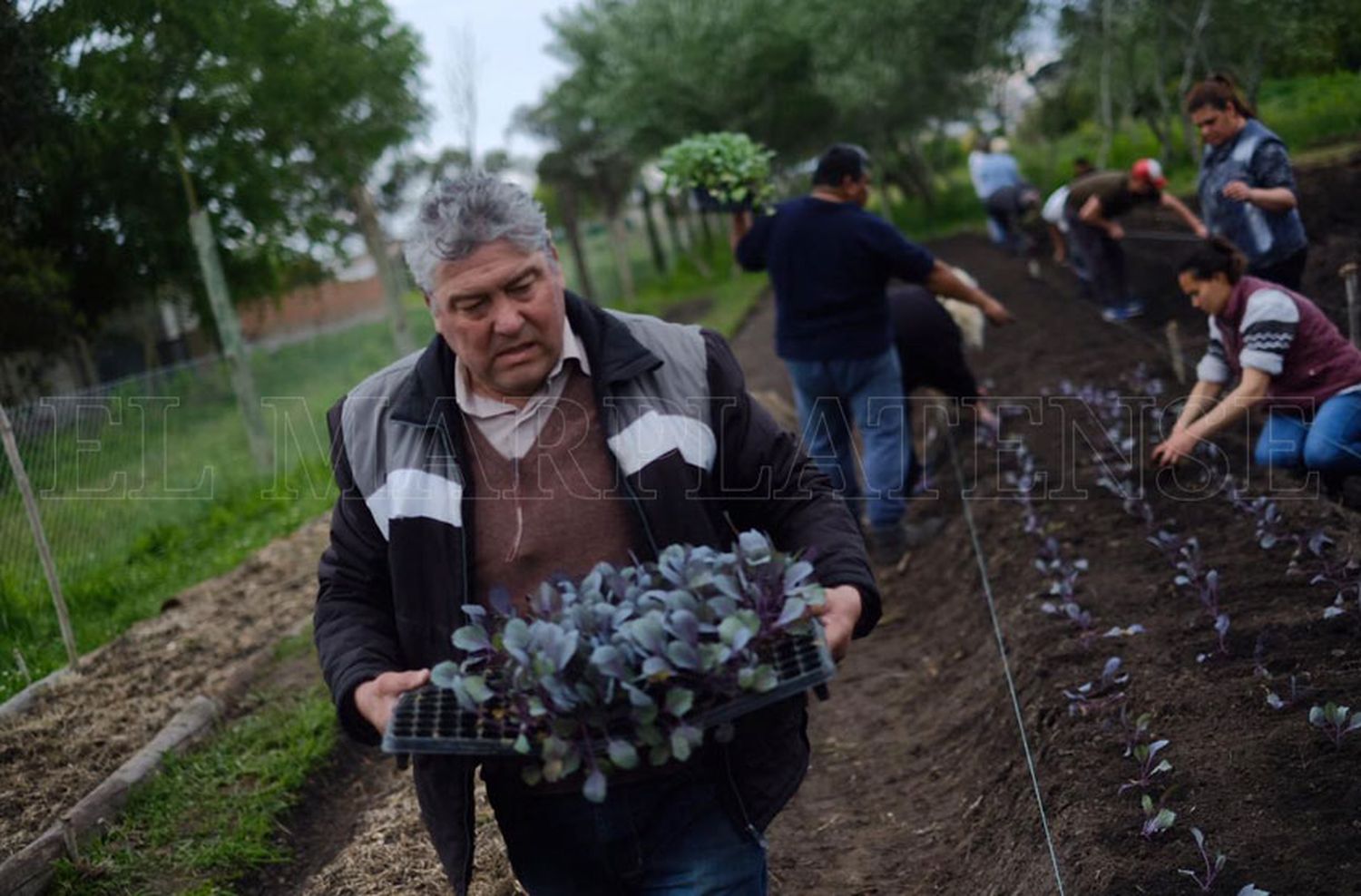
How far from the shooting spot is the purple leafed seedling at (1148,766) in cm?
346

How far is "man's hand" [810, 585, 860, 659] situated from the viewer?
2.32 m

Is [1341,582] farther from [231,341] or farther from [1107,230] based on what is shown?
[231,341]

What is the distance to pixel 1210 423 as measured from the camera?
495cm

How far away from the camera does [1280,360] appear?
5113mm

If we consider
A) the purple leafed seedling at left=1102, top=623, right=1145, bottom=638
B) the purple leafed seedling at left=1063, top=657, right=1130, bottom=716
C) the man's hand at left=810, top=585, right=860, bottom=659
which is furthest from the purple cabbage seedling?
the purple leafed seedling at left=1102, top=623, right=1145, bottom=638

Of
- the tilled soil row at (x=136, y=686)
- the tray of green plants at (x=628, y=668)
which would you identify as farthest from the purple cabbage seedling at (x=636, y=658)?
the tilled soil row at (x=136, y=686)

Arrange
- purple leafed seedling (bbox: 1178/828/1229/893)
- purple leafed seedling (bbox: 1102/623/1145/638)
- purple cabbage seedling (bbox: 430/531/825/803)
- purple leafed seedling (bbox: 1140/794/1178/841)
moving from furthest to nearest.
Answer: purple leafed seedling (bbox: 1102/623/1145/638), purple leafed seedling (bbox: 1140/794/1178/841), purple leafed seedling (bbox: 1178/828/1229/893), purple cabbage seedling (bbox: 430/531/825/803)

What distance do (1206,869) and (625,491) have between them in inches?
64.5

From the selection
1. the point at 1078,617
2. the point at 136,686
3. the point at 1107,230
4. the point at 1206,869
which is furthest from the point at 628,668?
the point at 1107,230

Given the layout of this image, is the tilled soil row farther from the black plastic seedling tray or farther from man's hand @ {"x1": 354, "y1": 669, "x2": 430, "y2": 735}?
the black plastic seedling tray

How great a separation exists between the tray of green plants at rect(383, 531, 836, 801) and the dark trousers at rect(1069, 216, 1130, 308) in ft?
36.6

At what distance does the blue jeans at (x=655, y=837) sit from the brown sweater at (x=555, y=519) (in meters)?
0.41

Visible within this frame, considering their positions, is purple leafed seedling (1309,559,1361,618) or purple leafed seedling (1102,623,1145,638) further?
purple leafed seedling (1102,623,1145,638)

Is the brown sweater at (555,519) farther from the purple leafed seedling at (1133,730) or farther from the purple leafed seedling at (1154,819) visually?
the purple leafed seedling at (1133,730)
